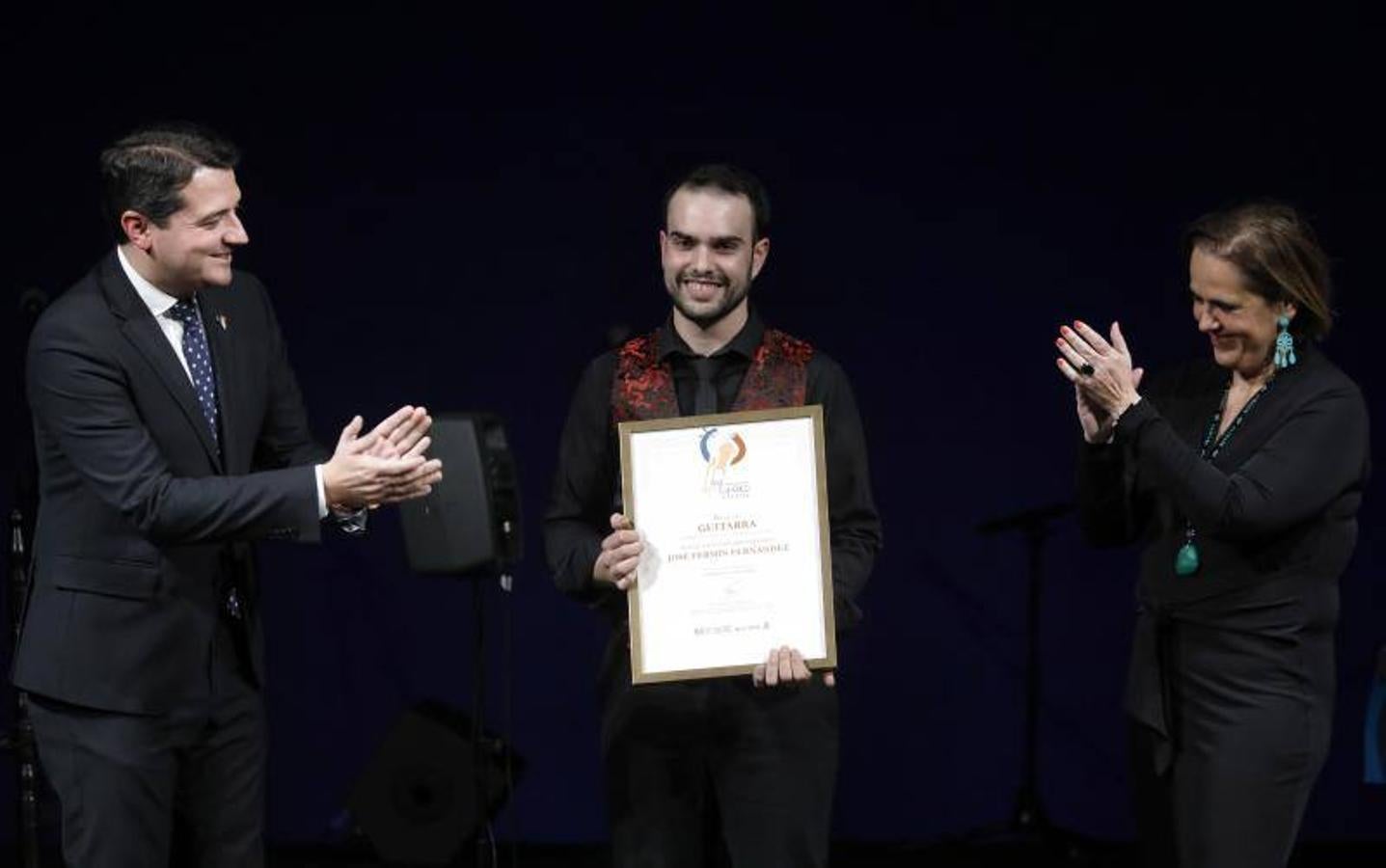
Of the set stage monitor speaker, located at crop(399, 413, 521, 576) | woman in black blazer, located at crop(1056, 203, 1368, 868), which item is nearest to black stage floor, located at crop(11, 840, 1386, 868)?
stage monitor speaker, located at crop(399, 413, 521, 576)

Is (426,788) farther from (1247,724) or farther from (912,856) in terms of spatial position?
(1247,724)

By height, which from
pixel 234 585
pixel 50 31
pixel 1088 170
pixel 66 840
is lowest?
pixel 66 840

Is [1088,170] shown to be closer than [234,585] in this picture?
No

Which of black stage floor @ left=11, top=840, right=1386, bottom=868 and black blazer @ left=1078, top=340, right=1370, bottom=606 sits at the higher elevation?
black blazer @ left=1078, top=340, right=1370, bottom=606

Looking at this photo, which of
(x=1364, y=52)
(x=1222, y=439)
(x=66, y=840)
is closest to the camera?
(x=66, y=840)

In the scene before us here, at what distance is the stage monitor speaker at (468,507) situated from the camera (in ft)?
14.1

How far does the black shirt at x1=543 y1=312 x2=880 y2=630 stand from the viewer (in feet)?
10.1

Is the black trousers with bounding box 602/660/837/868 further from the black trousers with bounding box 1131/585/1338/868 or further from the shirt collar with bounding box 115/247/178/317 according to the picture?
the shirt collar with bounding box 115/247/178/317

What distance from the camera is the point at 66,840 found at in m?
2.74

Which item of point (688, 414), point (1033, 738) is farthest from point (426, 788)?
point (688, 414)

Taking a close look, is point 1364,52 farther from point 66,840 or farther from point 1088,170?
point 66,840

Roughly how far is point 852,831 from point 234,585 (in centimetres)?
272

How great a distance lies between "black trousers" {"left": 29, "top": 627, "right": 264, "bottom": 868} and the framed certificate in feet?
2.25

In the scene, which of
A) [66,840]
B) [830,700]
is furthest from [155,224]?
[830,700]
